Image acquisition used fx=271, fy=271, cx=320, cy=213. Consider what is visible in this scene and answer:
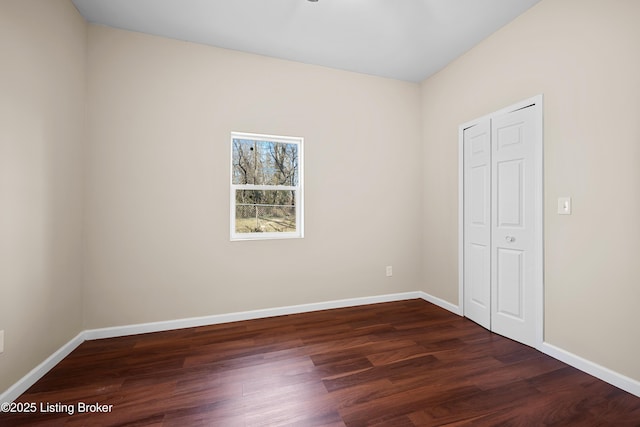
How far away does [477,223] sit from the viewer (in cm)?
297

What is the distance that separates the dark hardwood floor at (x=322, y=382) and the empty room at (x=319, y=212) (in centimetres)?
2

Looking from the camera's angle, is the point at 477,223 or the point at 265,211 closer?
the point at 477,223

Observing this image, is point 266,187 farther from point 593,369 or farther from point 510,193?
point 593,369

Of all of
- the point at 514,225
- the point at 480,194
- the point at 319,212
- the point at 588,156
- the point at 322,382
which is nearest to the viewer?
the point at 322,382

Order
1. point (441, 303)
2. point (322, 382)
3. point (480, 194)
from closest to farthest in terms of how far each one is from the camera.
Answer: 1. point (322, 382)
2. point (480, 194)
3. point (441, 303)

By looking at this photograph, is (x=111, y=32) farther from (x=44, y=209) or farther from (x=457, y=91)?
(x=457, y=91)

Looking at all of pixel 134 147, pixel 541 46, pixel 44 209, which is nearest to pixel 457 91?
pixel 541 46

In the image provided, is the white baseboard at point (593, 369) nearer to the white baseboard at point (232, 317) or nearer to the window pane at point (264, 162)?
the white baseboard at point (232, 317)

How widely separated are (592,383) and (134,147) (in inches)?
167

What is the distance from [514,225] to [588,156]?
2.54 ft

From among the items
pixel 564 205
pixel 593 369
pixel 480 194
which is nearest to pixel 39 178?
pixel 480 194

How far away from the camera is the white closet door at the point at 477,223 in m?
2.82

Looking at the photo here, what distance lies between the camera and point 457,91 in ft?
10.5

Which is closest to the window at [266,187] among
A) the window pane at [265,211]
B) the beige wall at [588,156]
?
the window pane at [265,211]
